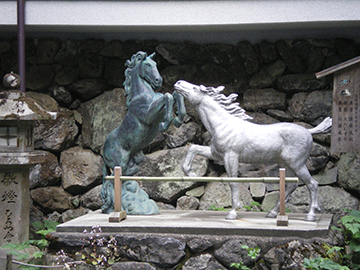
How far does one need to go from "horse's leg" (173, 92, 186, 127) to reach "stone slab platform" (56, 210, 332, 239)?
44.0 inches

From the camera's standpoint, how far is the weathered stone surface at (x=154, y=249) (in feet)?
15.5

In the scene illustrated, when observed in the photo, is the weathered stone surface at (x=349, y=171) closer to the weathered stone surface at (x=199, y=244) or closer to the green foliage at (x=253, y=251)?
the green foliage at (x=253, y=251)

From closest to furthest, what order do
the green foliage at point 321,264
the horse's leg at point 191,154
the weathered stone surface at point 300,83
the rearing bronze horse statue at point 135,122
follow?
the green foliage at point 321,264 < the horse's leg at point 191,154 < the rearing bronze horse statue at point 135,122 < the weathered stone surface at point 300,83

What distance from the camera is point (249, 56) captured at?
763 centimetres

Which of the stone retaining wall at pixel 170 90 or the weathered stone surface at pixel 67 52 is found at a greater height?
the weathered stone surface at pixel 67 52

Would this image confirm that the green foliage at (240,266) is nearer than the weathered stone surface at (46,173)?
Yes

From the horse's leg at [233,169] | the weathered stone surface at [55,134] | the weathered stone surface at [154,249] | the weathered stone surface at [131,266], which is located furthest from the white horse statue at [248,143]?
the weathered stone surface at [55,134]

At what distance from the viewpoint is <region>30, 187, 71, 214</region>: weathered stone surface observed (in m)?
7.56

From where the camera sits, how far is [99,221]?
525 cm

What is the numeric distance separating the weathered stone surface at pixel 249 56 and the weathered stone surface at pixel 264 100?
1.22 ft

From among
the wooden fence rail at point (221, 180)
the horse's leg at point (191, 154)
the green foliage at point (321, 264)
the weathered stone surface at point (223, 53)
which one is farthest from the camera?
the weathered stone surface at point (223, 53)

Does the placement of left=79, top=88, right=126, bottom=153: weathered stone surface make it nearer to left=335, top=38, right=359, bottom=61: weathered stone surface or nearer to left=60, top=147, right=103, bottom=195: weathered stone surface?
left=60, top=147, right=103, bottom=195: weathered stone surface

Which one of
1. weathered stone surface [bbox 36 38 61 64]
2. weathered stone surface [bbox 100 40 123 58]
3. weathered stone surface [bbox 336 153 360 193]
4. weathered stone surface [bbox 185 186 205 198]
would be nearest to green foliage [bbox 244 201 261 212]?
weathered stone surface [bbox 185 186 205 198]

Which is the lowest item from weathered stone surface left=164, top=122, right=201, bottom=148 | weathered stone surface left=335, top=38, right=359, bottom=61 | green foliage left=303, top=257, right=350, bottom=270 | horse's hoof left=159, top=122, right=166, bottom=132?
green foliage left=303, top=257, right=350, bottom=270
